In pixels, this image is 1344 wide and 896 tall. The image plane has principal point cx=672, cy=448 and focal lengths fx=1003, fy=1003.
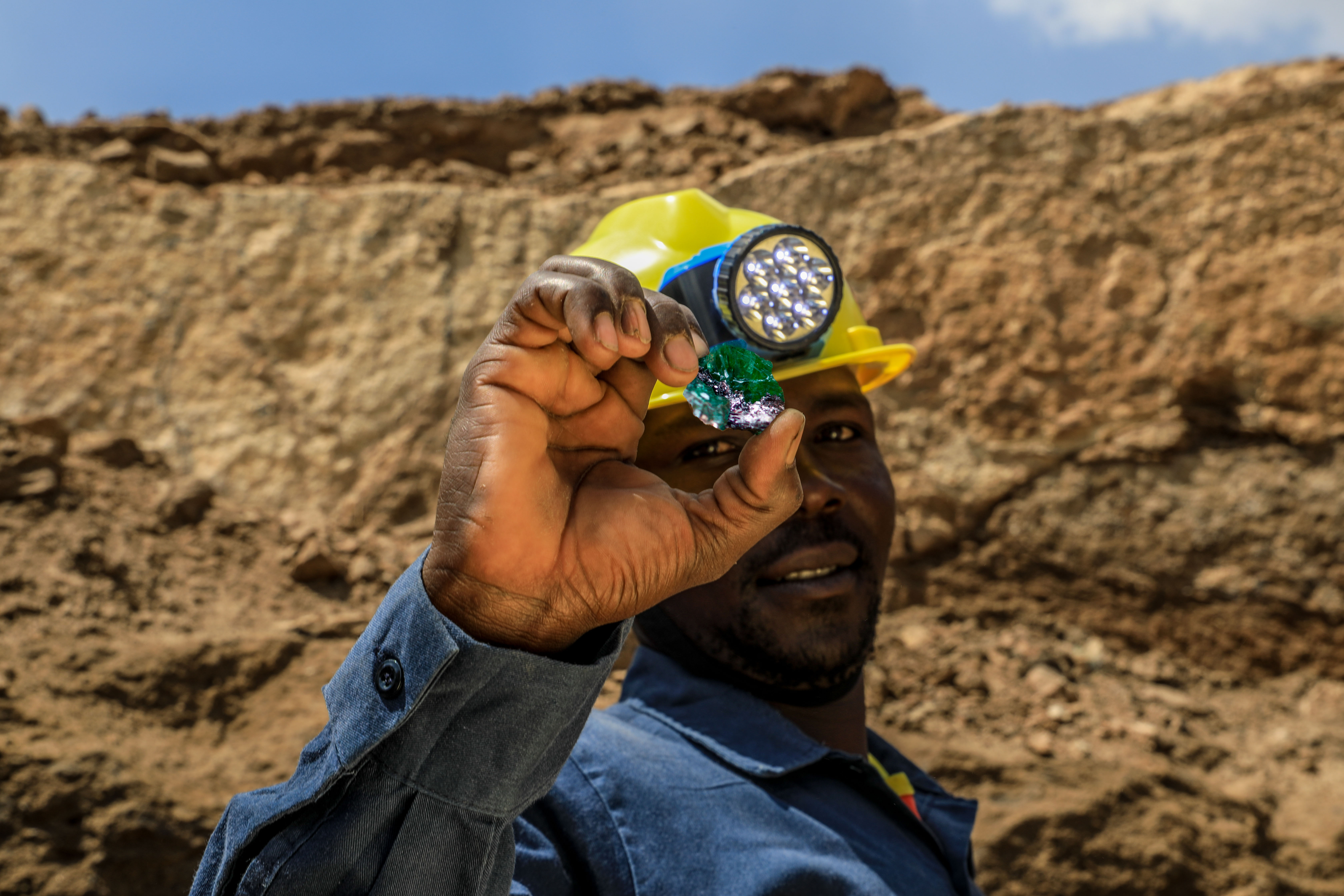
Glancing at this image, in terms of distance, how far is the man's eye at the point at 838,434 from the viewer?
1.97 m

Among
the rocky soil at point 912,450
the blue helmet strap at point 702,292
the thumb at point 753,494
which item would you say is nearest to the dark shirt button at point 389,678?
the thumb at point 753,494

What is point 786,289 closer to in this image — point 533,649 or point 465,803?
point 533,649

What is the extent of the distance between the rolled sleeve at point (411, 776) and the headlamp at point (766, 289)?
95 centimetres

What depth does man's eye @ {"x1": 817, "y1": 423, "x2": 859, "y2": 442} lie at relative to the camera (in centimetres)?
197

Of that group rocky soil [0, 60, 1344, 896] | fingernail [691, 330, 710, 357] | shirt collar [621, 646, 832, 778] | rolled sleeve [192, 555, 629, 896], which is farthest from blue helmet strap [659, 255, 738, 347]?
rocky soil [0, 60, 1344, 896]

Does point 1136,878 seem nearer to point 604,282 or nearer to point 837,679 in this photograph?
point 837,679

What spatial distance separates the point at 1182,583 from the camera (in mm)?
4188

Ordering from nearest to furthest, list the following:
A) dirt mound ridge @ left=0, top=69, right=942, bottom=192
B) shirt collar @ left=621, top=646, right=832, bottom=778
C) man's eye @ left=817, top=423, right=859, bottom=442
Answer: shirt collar @ left=621, top=646, right=832, bottom=778 → man's eye @ left=817, top=423, right=859, bottom=442 → dirt mound ridge @ left=0, top=69, right=942, bottom=192

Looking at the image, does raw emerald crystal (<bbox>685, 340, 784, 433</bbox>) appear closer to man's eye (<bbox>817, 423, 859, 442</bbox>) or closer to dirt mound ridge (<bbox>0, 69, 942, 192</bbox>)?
man's eye (<bbox>817, 423, 859, 442</bbox>)

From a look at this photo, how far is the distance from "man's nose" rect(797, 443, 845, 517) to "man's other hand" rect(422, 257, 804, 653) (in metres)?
0.75

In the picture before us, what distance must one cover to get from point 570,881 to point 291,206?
16.0 ft

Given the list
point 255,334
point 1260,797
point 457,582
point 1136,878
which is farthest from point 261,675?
point 1260,797

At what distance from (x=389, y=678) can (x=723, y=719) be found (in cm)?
82

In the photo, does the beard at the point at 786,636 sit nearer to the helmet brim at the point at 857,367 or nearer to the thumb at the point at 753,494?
the helmet brim at the point at 857,367
